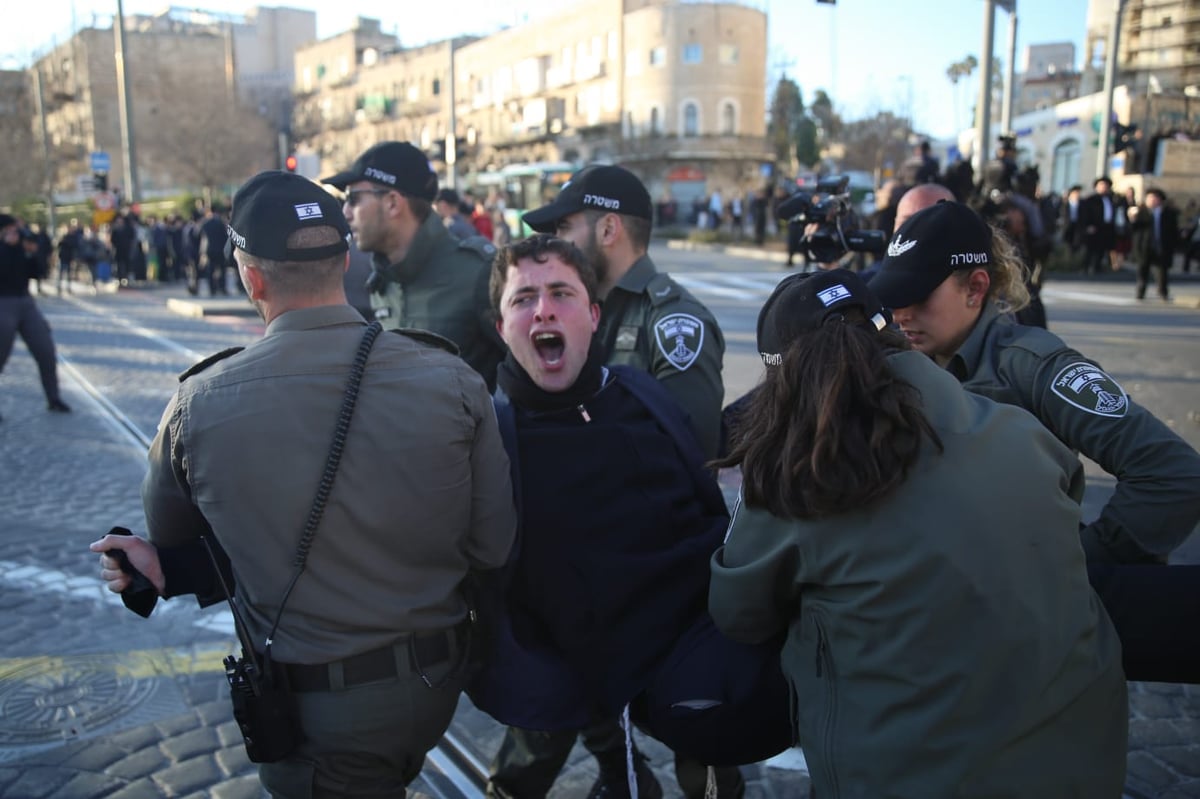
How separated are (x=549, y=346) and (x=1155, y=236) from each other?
52.8ft

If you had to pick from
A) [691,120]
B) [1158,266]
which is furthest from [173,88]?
[1158,266]

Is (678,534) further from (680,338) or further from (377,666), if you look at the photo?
(680,338)

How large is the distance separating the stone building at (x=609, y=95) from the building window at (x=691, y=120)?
0.09 m

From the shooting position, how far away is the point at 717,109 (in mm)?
63281

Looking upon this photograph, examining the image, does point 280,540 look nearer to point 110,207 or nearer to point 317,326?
point 317,326

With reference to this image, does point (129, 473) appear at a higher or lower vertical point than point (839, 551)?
lower

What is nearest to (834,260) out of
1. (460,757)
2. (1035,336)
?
(1035,336)

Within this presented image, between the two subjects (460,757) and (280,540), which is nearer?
(280,540)

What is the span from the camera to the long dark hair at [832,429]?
5.49 ft

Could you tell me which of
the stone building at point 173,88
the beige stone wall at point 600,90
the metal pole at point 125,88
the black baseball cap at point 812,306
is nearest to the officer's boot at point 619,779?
the black baseball cap at point 812,306

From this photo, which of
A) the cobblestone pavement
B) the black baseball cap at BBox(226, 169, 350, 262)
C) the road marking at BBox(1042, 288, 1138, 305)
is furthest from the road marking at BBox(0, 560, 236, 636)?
the road marking at BBox(1042, 288, 1138, 305)

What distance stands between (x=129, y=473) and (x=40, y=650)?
3129mm

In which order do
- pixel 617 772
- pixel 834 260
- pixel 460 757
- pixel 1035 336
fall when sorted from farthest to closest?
pixel 834 260, pixel 460 757, pixel 617 772, pixel 1035 336

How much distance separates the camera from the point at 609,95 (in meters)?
66.9
